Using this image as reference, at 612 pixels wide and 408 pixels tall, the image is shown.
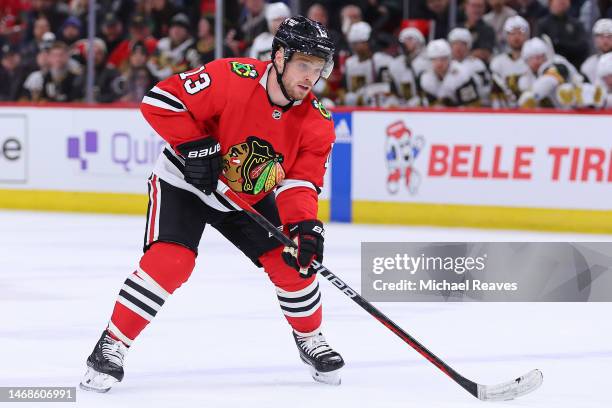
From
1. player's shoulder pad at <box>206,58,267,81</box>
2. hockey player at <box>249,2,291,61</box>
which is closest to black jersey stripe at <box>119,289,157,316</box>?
player's shoulder pad at <box>206,58,267,81</box>

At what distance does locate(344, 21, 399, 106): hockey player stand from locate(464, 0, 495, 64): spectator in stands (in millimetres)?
611

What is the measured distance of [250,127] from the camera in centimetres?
366

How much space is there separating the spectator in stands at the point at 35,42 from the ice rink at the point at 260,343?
4.20 meters

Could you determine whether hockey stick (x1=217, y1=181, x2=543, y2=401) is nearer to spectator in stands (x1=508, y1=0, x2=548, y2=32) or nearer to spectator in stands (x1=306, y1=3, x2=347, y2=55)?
spectator in stands (x1=508, y1=0, x2=548, y2=32)

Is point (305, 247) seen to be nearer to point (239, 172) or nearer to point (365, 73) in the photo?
point (239, 172)

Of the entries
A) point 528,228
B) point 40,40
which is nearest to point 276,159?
point 528,228

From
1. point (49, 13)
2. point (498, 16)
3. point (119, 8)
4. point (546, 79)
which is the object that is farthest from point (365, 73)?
point (49, 13)

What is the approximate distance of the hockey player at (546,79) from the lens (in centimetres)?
807

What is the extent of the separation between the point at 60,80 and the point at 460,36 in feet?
10.4

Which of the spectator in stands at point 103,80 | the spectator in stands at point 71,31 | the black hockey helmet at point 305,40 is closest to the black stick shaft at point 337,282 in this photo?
the black hockey helmet at point 305,40

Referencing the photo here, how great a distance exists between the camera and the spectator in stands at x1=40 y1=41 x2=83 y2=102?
978cm

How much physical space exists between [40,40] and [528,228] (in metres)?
4.85

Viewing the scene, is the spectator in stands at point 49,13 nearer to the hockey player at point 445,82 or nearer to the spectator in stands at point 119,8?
the spectator in stands at point 119,8

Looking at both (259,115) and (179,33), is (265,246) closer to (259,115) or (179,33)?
(259,115)
